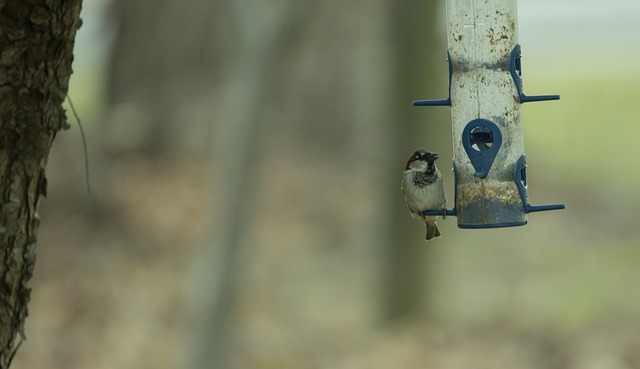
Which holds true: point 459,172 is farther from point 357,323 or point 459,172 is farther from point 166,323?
point 166,323

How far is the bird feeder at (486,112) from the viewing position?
3.88 m

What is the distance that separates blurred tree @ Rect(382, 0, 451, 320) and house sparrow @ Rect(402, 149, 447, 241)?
4.85 metres

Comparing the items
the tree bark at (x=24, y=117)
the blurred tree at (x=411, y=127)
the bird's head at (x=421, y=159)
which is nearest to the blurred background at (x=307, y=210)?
the blurred tree at (x=411, y=127)

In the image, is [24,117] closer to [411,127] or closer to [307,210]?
[411,127]

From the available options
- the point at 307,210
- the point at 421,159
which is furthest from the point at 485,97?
the point at 307,210

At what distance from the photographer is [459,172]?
3.99 meters

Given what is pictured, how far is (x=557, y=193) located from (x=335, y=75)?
4170 millimetres

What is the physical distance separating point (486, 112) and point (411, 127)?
5577mm

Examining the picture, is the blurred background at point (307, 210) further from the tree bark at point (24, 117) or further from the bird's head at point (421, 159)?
the tree bark at point (24, 117)

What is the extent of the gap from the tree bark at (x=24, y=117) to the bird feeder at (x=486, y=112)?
149 cm

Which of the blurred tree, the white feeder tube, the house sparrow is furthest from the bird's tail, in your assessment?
the blurred tree

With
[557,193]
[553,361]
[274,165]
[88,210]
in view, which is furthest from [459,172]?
[557,193]

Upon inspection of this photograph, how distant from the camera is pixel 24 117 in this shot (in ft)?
9.70

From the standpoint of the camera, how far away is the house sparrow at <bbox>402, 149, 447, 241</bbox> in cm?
441
